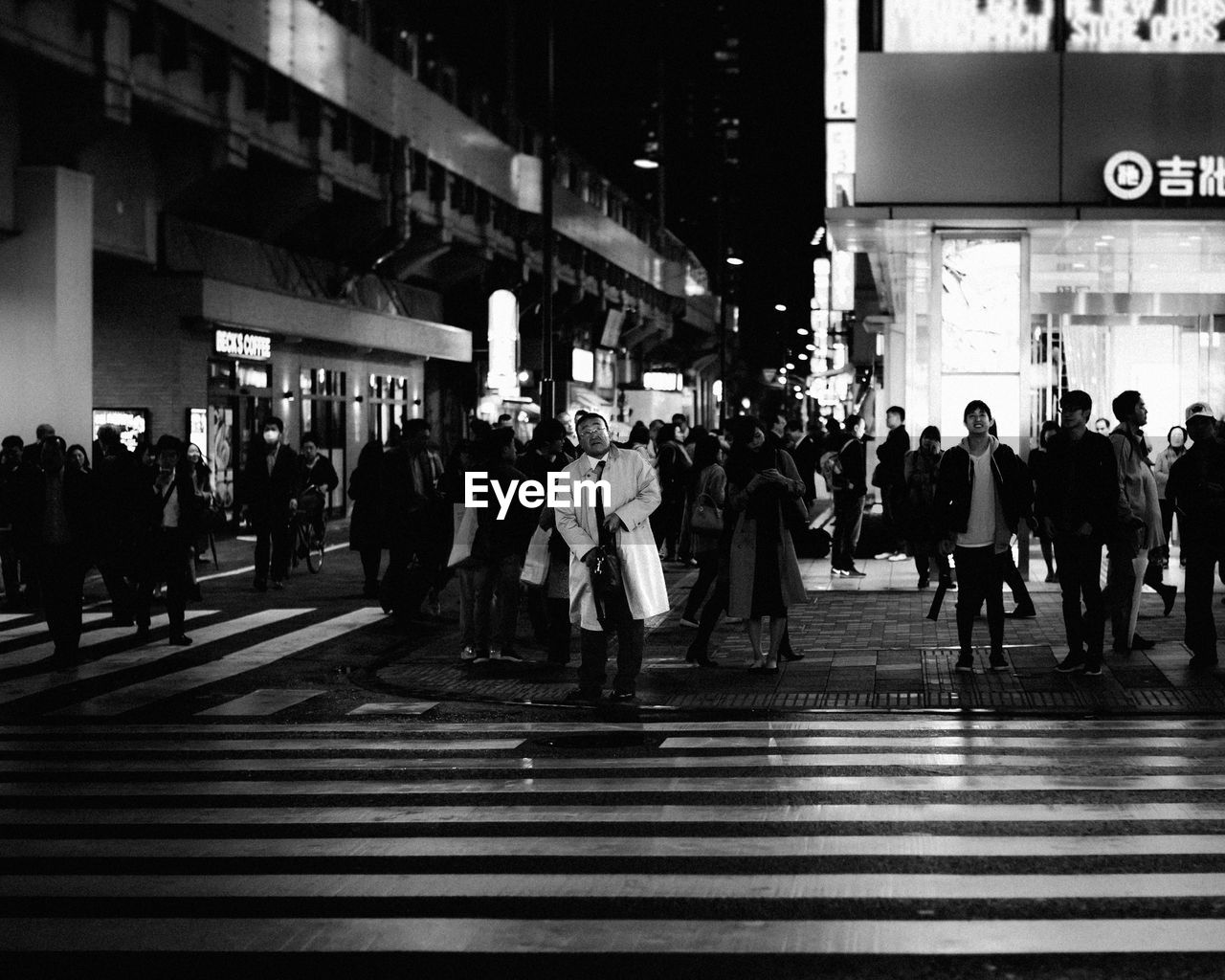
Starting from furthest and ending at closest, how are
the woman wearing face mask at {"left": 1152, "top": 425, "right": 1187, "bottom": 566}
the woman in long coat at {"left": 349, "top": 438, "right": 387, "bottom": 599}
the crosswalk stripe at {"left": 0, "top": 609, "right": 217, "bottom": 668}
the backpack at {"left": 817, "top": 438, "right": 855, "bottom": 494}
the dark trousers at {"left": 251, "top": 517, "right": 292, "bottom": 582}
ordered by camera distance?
the backpack at {"left": 817, "top": 438, "right": 855, "bottom": 494} → the dark trousers at {"left": 251, "top": 517, "right": 292, "bottom": 582} → the woman wearing face mask at {"left": 1152, "top": 425, "right": 1187, "bottom": 566} → the woman in long coat at {"left": 349, "top": 438, "right": 387, "bottom": 599} → the crosswalk stripe at {"left": 0, "top": 609, "right": 217, "bottom": 668}

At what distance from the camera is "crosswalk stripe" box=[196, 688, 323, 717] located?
1129 centimetres

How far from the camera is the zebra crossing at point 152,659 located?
1178cm

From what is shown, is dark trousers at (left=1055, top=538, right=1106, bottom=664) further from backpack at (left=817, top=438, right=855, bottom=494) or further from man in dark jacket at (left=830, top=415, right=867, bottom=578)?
backpack at (left=817, top=438, right=855, bottom=494)

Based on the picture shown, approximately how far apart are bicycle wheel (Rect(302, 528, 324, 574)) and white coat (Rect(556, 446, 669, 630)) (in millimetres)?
11056

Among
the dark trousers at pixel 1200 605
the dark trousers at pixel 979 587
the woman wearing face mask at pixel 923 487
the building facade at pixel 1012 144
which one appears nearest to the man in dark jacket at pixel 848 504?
the woman wearing face mask at pixel 923 487

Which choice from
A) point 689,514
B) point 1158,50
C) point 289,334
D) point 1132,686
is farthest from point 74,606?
point 289,334

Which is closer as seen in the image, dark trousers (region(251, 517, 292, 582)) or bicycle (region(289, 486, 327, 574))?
dark trousers (region(251, 517, 292, 582))

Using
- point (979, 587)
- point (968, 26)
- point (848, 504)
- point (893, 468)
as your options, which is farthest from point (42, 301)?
point (979, 587)

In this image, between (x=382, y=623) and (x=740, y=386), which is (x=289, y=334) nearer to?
(x=382, y=623)

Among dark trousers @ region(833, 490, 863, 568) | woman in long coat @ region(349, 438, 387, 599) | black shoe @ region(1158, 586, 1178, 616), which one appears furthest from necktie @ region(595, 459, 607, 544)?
dark trousers @ region(833, 490, 863, 568)

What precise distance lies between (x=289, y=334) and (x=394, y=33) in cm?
719

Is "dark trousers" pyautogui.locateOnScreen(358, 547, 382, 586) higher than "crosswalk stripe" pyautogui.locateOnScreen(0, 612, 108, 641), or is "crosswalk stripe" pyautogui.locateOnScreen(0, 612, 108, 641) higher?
"dark trousers" pyautogui.locateOnScreen(358, 547, 382, 586)

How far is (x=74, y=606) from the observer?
536 inches

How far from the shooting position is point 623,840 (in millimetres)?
7156
